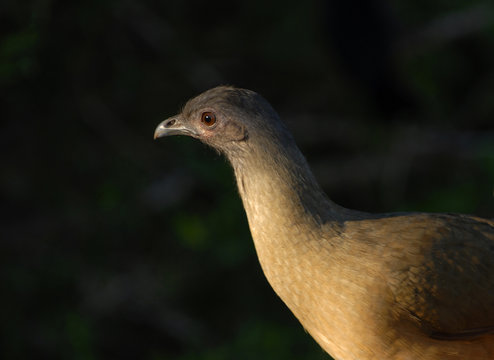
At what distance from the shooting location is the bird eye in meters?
2.61

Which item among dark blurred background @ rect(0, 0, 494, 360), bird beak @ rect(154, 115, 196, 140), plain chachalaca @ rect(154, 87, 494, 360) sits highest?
dark blurred background @ rect(0, 0, 494, 360)

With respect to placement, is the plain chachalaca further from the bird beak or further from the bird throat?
the bird beak

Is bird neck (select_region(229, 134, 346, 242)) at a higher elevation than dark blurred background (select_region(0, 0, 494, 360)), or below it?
below

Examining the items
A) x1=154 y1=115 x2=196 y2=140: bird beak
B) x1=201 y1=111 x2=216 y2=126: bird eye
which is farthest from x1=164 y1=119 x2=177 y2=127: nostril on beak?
x1=201 y1=111 x2=216 y2=126: bird eye

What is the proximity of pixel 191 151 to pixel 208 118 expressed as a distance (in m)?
3.03

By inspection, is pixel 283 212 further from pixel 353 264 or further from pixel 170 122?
pixel 170 122

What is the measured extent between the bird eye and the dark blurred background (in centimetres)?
243

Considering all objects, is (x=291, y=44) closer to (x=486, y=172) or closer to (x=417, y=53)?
(x=417, y=53)

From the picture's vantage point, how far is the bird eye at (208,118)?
8.57ft

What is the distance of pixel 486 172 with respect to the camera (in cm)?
611

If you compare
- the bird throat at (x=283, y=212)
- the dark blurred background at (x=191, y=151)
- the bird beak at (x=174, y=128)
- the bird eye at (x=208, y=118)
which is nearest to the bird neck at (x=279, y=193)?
the bird throat at (x=283, y=212)

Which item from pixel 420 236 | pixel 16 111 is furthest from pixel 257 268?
pixel 420 236

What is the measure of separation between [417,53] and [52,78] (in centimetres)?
407

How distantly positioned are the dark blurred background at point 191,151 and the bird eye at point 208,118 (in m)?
2.43
